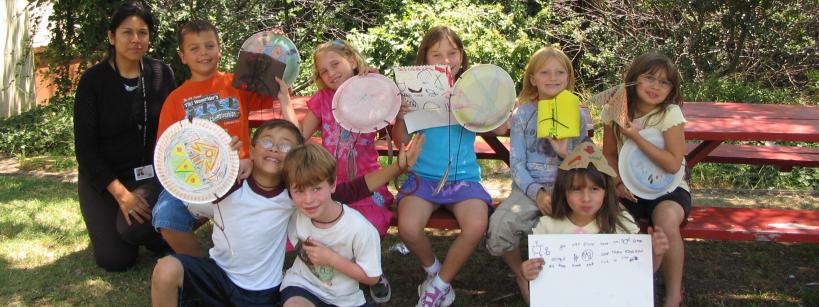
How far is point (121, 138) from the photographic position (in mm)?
4332

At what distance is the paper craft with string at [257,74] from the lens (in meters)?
3.82

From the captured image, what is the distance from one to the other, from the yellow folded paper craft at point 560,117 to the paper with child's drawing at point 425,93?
18.4 inches

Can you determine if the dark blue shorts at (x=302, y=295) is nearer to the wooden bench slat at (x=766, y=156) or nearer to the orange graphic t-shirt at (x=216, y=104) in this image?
the orange graphic t-shirt at (x=216, y=104)

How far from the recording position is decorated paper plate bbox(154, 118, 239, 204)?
10.6 ft

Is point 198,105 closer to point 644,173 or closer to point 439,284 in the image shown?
point 439,284

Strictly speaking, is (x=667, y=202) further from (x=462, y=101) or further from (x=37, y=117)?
(x=37, y=117)

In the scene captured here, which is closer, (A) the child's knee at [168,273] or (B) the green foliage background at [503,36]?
(A) the child's knee at [168,273]

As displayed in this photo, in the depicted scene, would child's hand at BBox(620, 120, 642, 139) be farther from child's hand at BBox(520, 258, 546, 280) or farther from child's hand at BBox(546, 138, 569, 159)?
child's hand at BBox(520, 258, 546, 280)

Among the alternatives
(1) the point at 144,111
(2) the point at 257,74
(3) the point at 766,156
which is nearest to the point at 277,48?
(2) the point at 257,74

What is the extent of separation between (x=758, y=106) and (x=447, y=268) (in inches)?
94.4

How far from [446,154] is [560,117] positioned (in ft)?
2.02

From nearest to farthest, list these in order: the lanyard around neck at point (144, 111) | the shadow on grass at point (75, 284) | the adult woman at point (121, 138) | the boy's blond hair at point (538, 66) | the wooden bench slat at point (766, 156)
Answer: the boy's blond hair at point (538, 66)
the shadow on grass at point (75, 284)
the adult woman at point (121, 138)
the lanyard around neck at point (144, 111)
the wooden bench slat at point (766, 156)

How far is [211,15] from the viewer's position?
7.76 meters

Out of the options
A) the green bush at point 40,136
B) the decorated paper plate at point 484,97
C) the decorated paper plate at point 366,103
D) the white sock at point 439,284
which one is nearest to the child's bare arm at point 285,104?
the decorated paper plate at point 366,103
